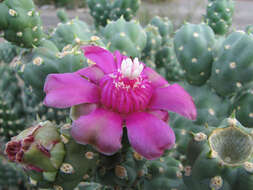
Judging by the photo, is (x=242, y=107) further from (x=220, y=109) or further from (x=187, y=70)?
(x=187, y=70)

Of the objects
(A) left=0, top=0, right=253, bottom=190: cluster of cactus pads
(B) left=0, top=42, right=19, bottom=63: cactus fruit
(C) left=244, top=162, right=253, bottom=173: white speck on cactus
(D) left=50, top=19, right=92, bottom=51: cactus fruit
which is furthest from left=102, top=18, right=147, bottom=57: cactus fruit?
(B) left=0, top=42, right=19, bottom=63: cactus fruit

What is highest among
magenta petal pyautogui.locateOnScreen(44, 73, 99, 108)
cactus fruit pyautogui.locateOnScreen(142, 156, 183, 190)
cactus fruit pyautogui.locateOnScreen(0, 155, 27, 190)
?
magenta petal pyautogui.locateOnScreen(44, 73, 99, 108)

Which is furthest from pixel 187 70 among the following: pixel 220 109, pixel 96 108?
pixel 96 108

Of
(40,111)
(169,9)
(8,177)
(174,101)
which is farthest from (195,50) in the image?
(169,9)

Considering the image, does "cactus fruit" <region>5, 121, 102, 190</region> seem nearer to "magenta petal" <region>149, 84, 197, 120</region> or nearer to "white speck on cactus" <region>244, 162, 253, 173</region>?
"magenta petal" <region>149, 84, 197, 120</region>

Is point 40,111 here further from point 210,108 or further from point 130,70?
point 130,70

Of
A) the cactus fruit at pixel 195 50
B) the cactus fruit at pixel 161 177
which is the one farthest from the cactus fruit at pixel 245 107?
the cactus fruit at pixel 161 177

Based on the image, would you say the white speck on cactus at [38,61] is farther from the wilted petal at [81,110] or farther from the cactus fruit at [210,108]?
the cactus fruit at [210,108]

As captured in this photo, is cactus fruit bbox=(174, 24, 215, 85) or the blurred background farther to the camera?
the blurred background
